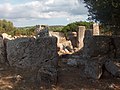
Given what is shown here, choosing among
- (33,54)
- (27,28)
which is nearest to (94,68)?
(33,54)

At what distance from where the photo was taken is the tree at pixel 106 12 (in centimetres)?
1198

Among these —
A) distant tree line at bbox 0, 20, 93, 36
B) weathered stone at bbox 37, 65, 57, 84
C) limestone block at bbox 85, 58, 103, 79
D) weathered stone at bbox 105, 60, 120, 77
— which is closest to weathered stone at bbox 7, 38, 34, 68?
weathered stone at bbox 37, 65, 57, 84

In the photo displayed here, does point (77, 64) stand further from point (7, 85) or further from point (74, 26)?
point (74, 26)

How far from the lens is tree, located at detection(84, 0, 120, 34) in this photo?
12.0 metres

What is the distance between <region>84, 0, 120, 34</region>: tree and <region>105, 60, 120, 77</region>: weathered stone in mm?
1442

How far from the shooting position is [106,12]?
1258cm

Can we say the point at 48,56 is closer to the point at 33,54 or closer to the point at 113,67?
the point at 33,54

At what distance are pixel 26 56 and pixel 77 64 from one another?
7.83ft

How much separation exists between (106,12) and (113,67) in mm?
2079

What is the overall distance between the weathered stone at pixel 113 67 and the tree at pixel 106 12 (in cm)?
144

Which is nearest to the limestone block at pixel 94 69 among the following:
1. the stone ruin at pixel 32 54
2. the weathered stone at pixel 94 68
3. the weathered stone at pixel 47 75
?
the weathered stone at pixel 94 68

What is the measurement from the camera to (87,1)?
1329 centimetres

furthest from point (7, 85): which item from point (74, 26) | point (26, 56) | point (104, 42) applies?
point (74, 26)

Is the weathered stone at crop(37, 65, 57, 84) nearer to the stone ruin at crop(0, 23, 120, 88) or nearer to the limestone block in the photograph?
the stone ruin at crop(0, 23, 120, 88)
